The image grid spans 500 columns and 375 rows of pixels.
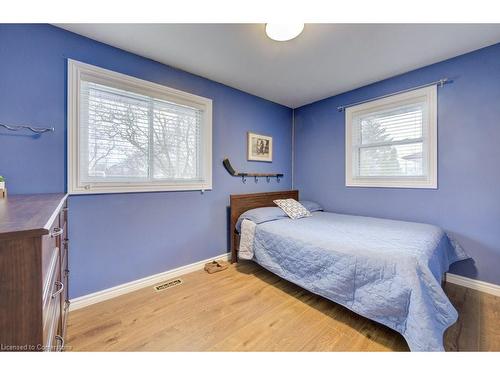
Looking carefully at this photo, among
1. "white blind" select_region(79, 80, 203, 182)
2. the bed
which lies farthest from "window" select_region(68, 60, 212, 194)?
the bed

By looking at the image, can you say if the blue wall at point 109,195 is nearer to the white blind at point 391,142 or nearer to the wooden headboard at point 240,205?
the wooden headboard at point 240,205

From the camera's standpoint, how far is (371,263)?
149cm

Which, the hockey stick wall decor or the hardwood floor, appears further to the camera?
the hockey stick wall decor

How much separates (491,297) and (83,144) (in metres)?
3.94

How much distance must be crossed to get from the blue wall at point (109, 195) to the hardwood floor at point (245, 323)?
1.26ft

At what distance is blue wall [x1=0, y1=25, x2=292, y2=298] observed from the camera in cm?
156

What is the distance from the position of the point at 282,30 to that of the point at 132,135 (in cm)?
165

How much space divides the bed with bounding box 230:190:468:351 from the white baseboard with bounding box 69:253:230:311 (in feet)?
2.21

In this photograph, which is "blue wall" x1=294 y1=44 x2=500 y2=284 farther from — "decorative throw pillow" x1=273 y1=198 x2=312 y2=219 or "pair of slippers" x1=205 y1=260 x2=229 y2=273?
"pair of slippers" x1=205 y1=260 x2=229 y2=273

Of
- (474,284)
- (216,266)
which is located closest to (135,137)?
(216,266)

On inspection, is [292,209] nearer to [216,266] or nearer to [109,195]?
[216,266]
